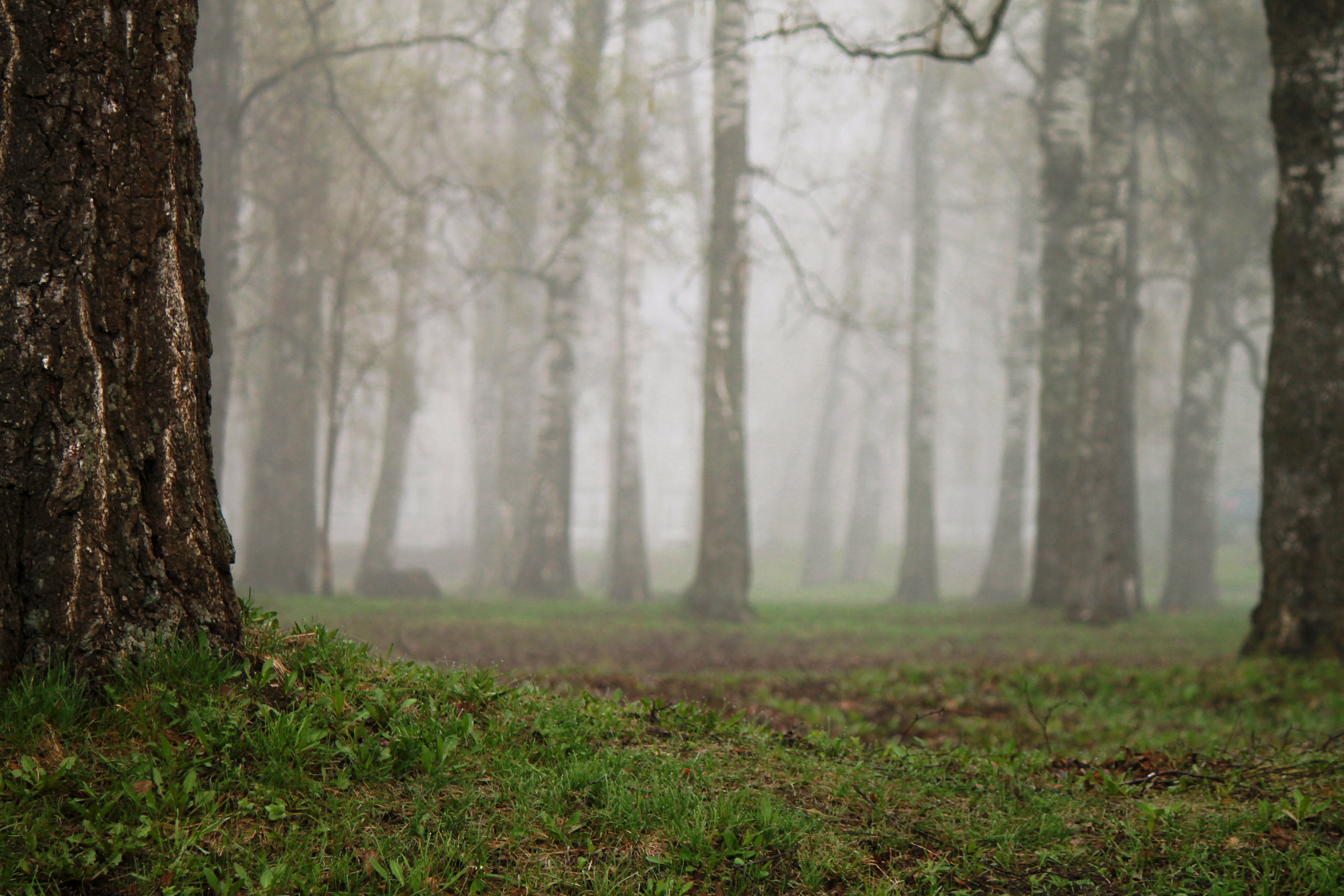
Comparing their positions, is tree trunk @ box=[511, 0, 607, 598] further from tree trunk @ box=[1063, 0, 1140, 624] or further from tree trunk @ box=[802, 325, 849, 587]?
tree trunk @ box=[802, 325, 849, 587]

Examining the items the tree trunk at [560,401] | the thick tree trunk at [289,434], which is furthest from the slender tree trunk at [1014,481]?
the thick tree trunk at [289,434]

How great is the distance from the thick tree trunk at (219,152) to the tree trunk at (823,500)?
1747 cm

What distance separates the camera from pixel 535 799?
3.13 metres

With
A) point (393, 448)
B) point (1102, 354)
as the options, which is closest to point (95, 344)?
point (1102, 354)

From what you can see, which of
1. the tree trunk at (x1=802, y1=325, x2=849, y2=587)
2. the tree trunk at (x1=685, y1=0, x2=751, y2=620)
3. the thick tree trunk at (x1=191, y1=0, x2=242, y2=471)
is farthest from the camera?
the tree trunk at (x1=802, y1=325, x2=849, y2=587)

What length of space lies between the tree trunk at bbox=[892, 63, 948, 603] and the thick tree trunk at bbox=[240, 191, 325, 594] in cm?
1148

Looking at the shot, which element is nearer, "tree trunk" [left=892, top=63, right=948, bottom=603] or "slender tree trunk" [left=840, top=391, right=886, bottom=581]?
"tree trunk" [left=892, top=63, right=948, bottom=603]

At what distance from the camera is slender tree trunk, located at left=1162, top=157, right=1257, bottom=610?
18.8 meters

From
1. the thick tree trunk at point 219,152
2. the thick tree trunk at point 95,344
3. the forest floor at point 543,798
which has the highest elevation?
the thick tree trunk at point 219,152

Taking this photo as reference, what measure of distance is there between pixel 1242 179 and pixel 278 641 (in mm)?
20631

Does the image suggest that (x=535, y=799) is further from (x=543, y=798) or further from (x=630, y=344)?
(x=630, y=344)

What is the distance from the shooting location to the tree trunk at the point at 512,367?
64.6 ft

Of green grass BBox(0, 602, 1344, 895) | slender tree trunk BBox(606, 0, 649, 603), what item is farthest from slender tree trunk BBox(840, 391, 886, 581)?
green grass BBox(0, 602, 1344, 895)

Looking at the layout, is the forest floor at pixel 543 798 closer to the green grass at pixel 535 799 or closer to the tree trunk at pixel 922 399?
the green grass at pixel 535 799
